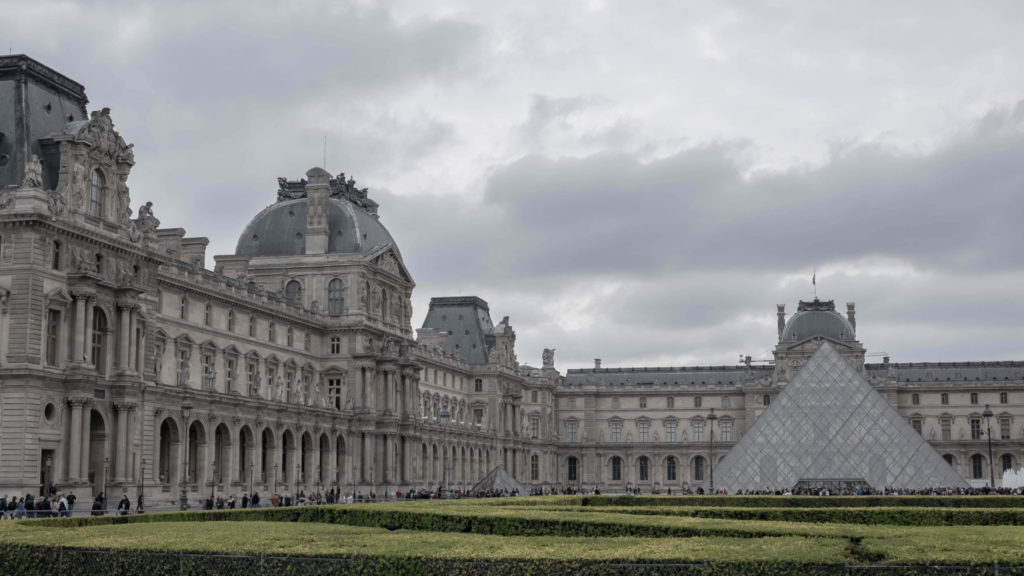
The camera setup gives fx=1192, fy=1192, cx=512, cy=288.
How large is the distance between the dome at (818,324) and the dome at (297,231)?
5292 cm

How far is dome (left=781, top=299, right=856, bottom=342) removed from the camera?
110m

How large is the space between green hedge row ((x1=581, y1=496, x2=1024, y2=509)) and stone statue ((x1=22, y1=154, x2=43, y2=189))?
18502mm

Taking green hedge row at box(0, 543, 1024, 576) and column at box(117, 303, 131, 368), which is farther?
column at box(117, 303, 131, 368)

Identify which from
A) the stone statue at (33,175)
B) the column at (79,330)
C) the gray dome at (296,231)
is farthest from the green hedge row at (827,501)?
the gray dome at (296,231)

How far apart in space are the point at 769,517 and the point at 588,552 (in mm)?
14685

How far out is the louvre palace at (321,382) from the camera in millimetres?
40031

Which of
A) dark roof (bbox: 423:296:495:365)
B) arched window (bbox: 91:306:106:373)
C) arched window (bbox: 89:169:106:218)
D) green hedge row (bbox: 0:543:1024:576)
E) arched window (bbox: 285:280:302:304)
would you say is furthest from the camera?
dark roof (bbox: 423:296:495:365)

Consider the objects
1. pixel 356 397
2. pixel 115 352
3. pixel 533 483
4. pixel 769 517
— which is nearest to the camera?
pixel 769 517

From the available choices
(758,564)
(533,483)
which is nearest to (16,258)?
(758,564)

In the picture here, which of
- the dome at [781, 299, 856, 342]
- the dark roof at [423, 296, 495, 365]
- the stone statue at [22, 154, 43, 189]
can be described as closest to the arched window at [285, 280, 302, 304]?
the dark roof at [423, 296, 495, 365]

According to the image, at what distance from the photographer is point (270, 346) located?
61406 millimetres

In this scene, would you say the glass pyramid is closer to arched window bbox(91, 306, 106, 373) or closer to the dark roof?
the dark roof

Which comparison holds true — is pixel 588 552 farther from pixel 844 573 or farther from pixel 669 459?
pixel 669 459

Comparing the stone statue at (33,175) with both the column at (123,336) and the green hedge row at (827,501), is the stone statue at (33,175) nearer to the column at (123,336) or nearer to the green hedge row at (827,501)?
the column at (123,336)
